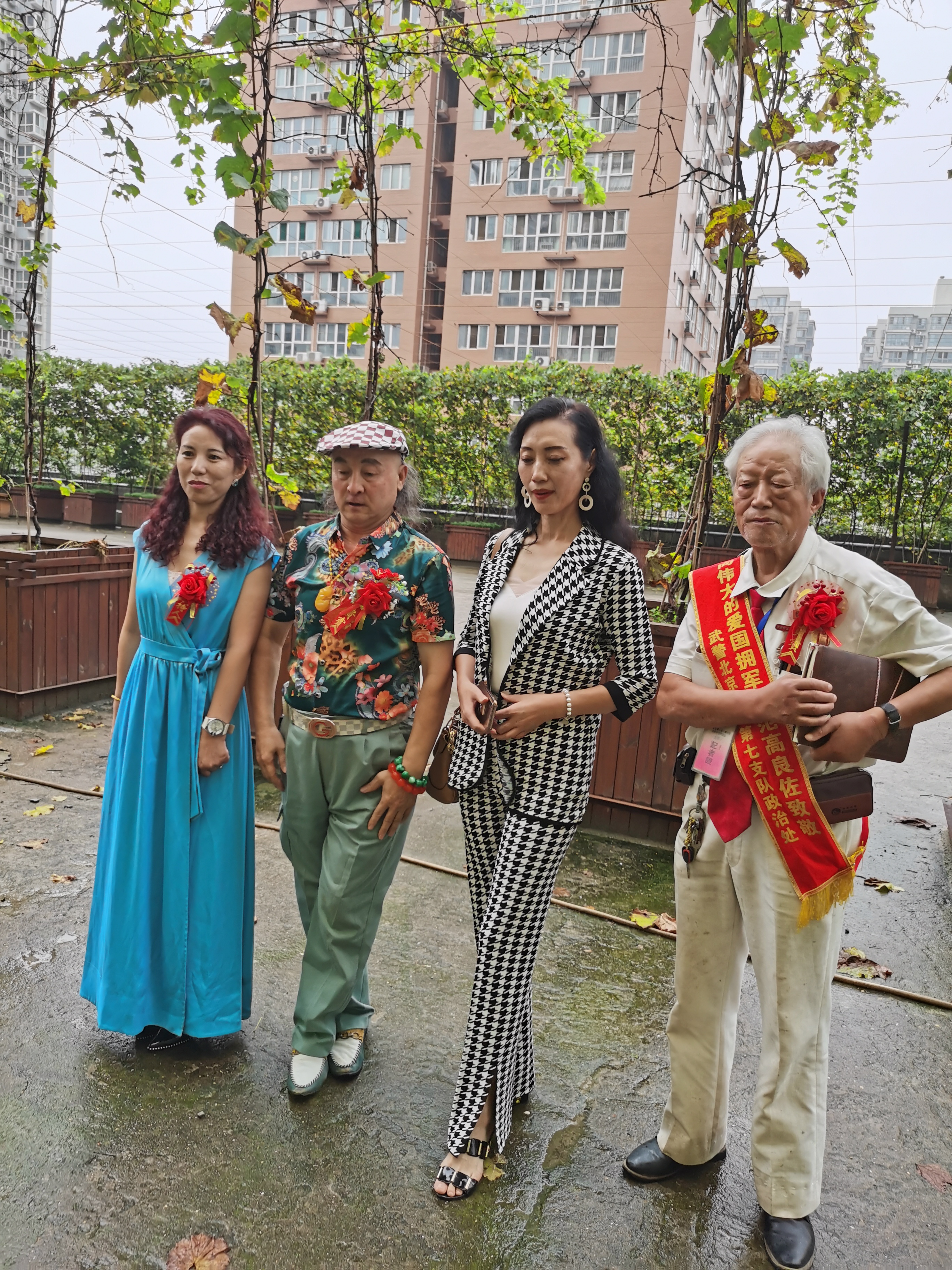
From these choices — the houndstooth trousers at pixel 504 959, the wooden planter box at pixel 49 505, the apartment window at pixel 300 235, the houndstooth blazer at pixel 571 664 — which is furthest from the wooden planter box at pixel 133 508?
the apartment window at pixel 300 235

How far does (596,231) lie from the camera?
34.6m

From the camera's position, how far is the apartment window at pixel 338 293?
3888 centimetres

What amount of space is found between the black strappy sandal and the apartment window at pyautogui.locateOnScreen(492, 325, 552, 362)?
3601cm

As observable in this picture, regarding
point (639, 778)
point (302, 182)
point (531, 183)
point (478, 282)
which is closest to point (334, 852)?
point (639, 778)

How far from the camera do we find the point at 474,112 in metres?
36.2

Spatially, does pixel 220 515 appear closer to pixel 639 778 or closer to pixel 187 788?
pixel 187 788

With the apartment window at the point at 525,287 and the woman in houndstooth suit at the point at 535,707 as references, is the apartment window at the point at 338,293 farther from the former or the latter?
the woman in houndstooth suit at the point at 535,707

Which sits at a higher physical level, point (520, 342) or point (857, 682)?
point (520, 342)

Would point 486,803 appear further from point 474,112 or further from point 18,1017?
point 474,112

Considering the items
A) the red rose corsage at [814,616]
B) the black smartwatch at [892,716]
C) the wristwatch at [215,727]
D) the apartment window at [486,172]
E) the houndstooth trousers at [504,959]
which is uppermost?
the apartment window at [486,172]

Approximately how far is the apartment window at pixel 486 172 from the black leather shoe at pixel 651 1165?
37983mm

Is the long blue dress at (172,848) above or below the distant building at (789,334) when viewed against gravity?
below

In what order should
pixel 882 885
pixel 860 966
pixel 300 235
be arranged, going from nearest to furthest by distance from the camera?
pixel 860 966 → pixel 882 885 → pixel 300 235

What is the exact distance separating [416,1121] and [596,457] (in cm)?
183
